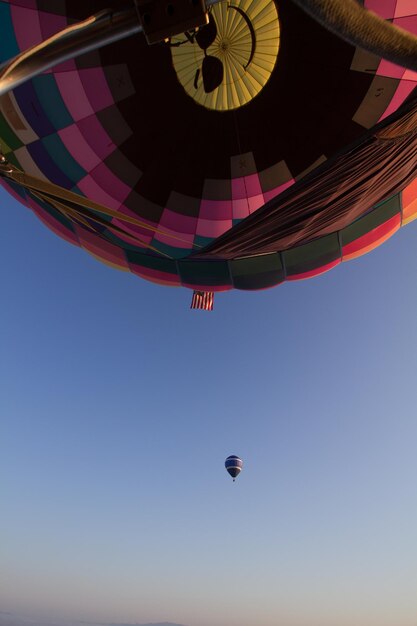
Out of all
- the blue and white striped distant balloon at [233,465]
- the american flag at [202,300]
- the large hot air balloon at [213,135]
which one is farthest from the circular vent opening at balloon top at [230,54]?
the blue and white striped distant balloon at [233,465]

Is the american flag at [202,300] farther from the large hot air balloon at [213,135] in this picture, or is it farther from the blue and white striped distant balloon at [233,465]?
the blue and white striped distant balloon at [233,465]

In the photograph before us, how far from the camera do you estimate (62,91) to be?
5039mm

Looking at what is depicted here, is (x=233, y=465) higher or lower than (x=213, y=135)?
lower

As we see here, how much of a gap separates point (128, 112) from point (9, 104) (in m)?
1.36

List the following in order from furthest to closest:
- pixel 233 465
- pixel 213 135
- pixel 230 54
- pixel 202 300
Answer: pixel 233 465
pixel 202 300
pixel 213 135
pixel 230 54

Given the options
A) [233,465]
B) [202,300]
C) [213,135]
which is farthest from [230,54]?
[233,465]

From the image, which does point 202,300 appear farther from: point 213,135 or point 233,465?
point 233,465

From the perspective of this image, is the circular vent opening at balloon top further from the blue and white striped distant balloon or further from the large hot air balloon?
the blue and white striped distant balloon

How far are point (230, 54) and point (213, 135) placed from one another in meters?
0.87

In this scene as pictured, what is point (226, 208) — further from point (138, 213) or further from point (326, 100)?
point (326, 100)

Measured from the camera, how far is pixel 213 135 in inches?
208

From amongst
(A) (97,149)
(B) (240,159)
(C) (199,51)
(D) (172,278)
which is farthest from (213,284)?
(C) (199,51)

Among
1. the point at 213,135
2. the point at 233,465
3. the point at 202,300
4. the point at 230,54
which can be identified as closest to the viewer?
the point at 230,54

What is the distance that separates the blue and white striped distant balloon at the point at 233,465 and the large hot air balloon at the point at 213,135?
6009 mm
